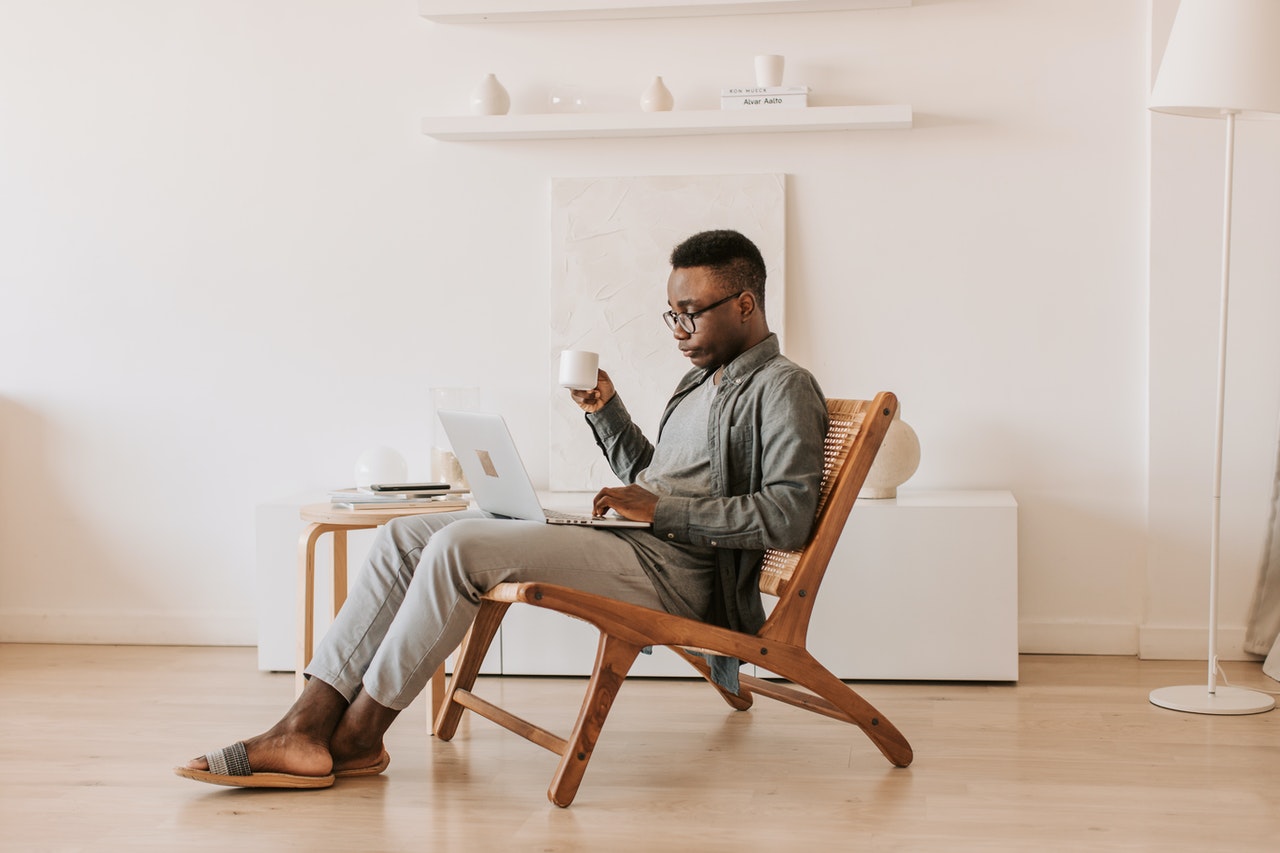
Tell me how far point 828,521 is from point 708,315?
48 cm

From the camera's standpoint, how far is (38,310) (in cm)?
399

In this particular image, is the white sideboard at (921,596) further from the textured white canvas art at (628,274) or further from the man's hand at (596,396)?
the man's hand at (596,396)

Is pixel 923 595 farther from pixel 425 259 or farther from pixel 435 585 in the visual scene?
pixel 425 259

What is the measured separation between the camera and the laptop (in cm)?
247

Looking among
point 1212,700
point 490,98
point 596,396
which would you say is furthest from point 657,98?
point 1212,700

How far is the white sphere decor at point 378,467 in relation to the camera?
3.44 meters

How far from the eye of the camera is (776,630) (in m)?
2.47

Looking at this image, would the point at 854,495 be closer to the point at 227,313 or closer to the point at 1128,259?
the point at 1128,259

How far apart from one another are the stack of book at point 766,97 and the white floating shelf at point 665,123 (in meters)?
0.02

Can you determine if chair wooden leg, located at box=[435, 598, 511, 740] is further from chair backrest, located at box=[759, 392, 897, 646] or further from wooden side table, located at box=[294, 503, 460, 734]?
chair backrest, located at box=[759, 392, 897, 646]

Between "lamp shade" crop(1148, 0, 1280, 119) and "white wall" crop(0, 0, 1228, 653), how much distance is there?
0.60 meters

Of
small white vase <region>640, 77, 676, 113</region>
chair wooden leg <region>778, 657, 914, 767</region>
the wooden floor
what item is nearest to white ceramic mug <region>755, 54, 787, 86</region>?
small white vase <region>640, 77, 676, 113</region>

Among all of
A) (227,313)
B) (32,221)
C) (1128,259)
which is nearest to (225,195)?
(227,313)

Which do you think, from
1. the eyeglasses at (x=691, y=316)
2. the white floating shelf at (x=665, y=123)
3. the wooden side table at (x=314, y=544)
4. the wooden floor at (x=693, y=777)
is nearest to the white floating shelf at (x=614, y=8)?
the white floating shelf at (x=665, y=123)
